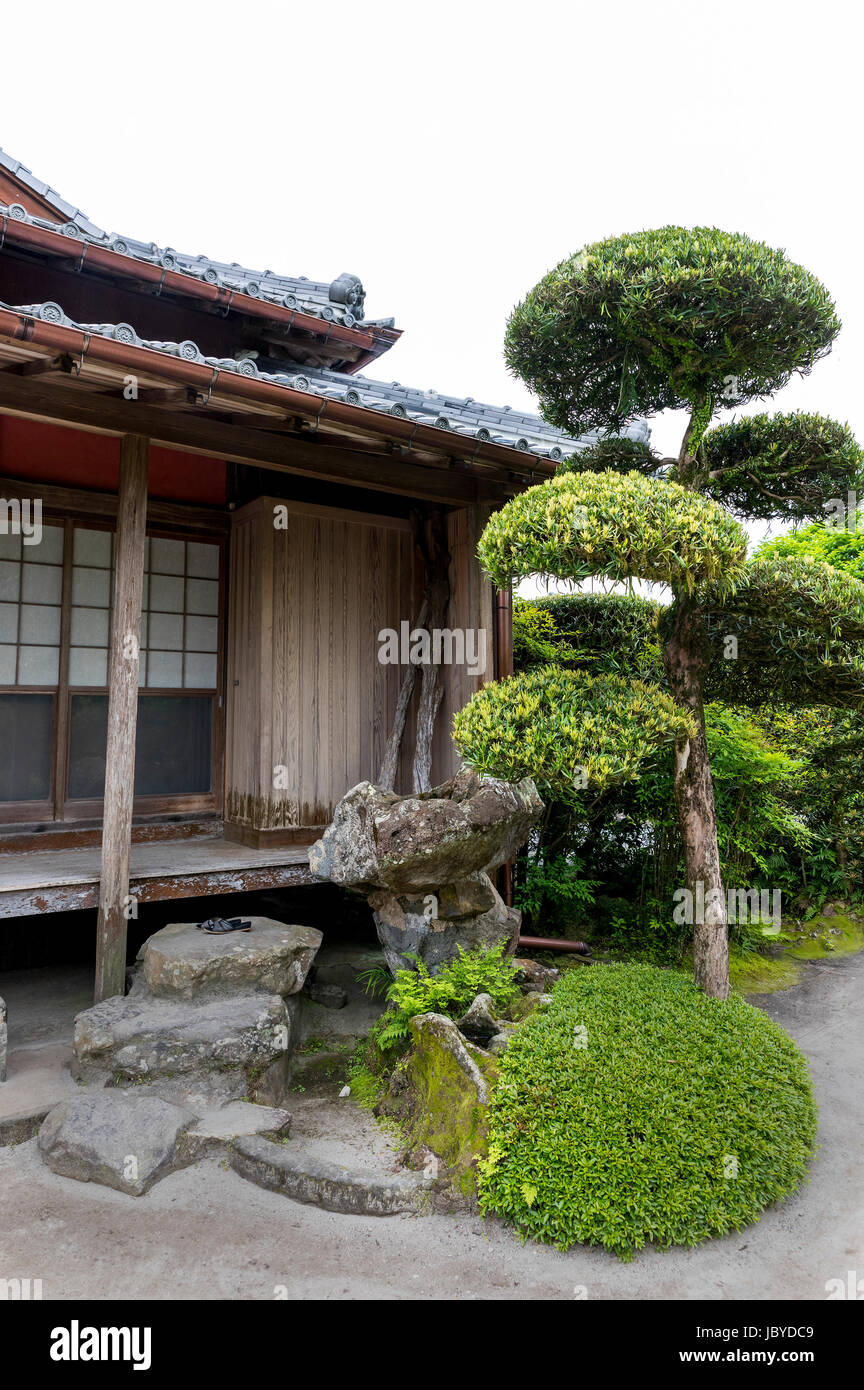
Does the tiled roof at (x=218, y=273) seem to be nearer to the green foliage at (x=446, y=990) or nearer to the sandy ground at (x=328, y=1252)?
the green foliage at (x=446, y=990)

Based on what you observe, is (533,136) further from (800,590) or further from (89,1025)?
(89,1025)

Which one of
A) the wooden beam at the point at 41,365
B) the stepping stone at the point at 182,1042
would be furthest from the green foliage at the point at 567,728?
the wooden beam at the point at 41,365

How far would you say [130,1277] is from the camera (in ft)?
8.89

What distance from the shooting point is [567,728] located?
3725mm

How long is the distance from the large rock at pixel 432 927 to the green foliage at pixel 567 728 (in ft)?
3.53

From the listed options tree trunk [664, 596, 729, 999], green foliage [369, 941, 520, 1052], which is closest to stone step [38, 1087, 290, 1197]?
green foliage [369, 941, 520, 1052]

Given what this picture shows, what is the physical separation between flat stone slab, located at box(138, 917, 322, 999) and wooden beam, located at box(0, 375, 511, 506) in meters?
3.01

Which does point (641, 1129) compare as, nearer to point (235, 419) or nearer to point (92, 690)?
point (235, 419)

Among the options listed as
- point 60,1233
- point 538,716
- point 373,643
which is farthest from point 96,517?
point 60,1233

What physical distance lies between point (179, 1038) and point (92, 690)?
3093 millimetres

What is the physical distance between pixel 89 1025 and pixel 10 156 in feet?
22.0

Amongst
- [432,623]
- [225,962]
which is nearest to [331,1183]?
[225,962]

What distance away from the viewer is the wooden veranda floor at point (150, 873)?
14.6 ft
